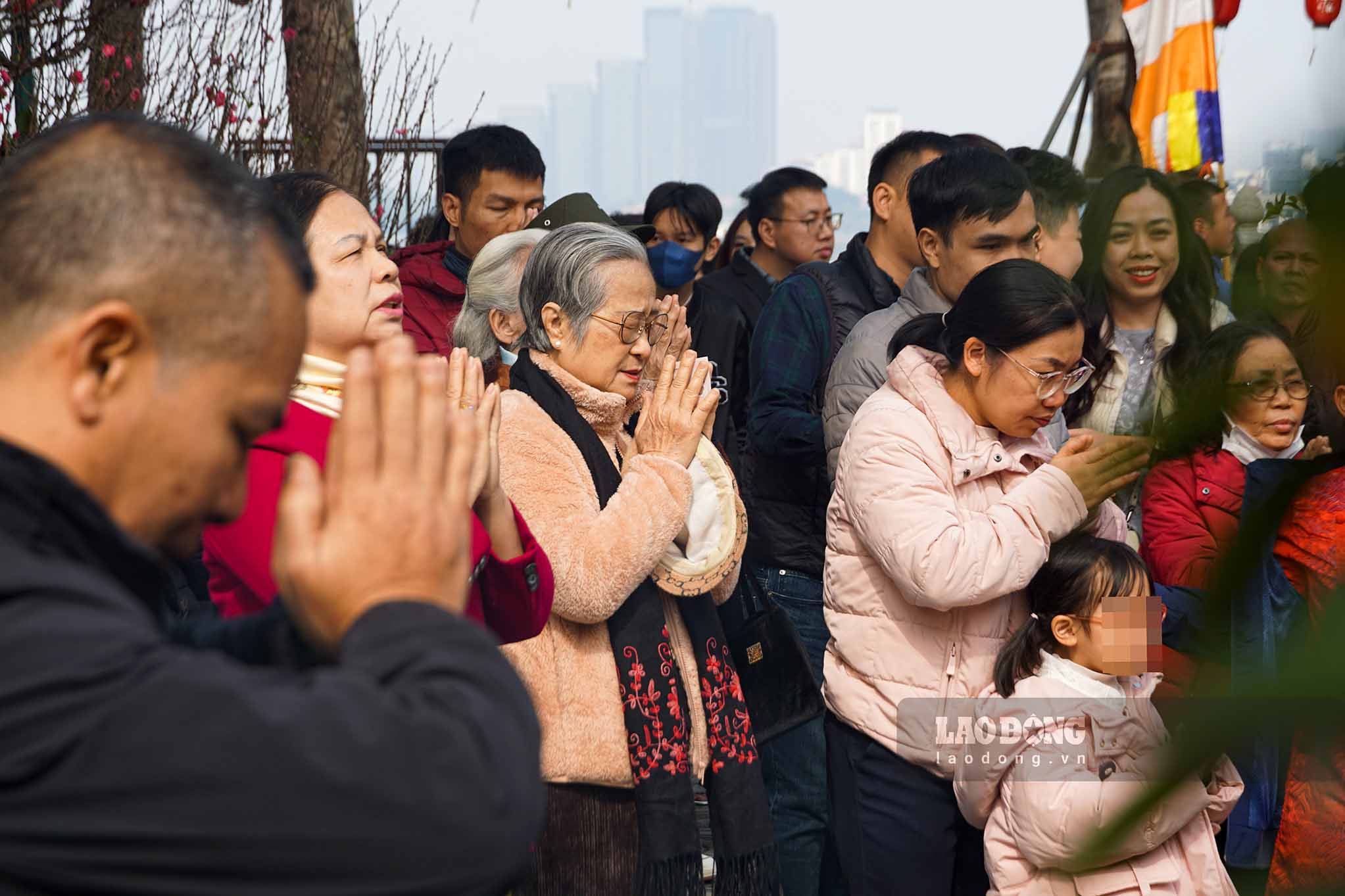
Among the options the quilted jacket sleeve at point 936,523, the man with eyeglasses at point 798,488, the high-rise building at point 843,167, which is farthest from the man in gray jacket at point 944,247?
the high-rise building at point 843,167

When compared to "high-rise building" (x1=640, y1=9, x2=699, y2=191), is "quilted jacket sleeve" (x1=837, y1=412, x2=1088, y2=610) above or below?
below

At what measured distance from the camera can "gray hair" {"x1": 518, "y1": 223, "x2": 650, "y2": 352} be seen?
11.2ft

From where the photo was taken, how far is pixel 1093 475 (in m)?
0.82

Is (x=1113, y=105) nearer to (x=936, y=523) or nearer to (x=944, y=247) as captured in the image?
(x=936, y=523)

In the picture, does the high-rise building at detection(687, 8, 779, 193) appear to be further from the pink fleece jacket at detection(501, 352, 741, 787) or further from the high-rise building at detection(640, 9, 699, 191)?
the pink fleece jacket at detection(501, 352, 741, 787)

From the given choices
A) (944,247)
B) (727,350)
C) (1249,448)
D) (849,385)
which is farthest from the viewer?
(727,350)

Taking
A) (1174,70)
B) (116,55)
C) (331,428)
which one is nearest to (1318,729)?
(1174,70)

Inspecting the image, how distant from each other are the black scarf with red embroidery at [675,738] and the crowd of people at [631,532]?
0.5 inches

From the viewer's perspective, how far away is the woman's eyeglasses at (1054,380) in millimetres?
3354

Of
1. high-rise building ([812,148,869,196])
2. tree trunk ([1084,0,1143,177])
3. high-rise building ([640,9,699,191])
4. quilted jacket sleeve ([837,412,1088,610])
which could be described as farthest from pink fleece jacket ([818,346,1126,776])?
high-rise building ([640,9,699,191])

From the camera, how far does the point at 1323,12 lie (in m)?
0.48

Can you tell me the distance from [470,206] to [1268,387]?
14.5 ft

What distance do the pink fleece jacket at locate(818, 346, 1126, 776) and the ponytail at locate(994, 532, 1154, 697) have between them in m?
0.05

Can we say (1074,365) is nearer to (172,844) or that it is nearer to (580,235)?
(580,235)
